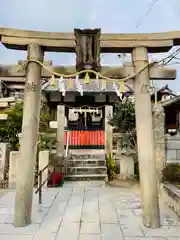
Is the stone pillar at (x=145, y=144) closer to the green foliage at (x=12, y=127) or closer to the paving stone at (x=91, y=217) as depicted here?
the paving stone at (x=91, y=217)

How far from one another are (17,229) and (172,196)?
3.70 metres

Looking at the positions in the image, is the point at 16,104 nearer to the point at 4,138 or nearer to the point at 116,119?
the point at 4,138

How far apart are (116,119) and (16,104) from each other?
466 centimetres

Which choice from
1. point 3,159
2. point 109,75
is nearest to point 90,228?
point 109,75

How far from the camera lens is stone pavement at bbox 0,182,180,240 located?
4.10 metres

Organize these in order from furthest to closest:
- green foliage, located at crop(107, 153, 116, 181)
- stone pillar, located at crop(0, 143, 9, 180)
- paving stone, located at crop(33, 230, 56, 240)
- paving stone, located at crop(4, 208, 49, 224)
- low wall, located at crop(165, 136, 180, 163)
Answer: green foliage, located at crop(107, 153, 116, 181), stone pillar, located at crop(0, 143, 9, 180), low wall, located at crop(165, 136, 180, 163), paving stone, located at crop(4, 208, 49, 224), paving stone, located at crop(33, 230, 56, 240)

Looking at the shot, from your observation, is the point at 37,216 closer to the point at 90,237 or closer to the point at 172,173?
the point at 90,237

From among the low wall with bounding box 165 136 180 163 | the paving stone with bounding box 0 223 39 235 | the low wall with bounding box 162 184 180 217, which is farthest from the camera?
the low wall with bounding box 165 136 180 163

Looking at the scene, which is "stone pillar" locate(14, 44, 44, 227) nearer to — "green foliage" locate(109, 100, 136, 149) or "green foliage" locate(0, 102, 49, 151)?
"green foliage" locate(109, 100, 136, 149)

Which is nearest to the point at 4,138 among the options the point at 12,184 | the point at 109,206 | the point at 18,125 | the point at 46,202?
the point at 18,125

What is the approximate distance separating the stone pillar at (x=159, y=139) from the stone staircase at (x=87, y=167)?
2843 millimetres

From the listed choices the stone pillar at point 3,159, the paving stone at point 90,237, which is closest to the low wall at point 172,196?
the paving stone at point 90,237

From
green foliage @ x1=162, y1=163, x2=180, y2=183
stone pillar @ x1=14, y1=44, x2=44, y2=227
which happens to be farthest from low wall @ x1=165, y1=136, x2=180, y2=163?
stone pillar @ x1=14, y1=44, x2=44, y2=227

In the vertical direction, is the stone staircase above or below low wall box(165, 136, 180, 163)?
below
